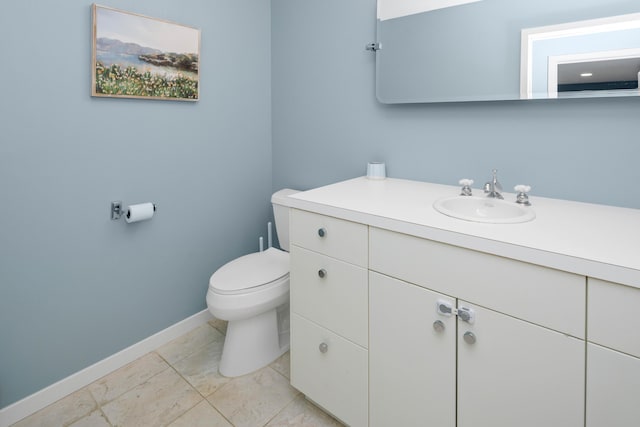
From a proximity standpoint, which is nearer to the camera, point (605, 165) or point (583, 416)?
point (583, 416)

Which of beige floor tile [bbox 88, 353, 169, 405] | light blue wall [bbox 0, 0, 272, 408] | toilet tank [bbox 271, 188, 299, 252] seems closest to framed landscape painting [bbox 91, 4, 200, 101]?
light blue wall [bbox 0, 0, 272, 408]

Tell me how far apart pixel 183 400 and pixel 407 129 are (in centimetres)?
167

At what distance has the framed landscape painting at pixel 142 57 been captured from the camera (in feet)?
5.24

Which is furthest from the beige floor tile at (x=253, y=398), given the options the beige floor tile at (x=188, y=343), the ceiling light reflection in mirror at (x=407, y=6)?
the ceiling light reflection in mirror at (x=407, y=6)

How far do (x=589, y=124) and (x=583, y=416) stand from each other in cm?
98

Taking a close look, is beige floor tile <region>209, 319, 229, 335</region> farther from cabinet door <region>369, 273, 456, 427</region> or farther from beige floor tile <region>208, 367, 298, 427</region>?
cabinet door <region>369, 273, 456, 427</region>

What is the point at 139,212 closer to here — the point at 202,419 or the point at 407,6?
the point at 202,419

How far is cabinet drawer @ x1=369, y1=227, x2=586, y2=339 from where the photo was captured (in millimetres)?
866

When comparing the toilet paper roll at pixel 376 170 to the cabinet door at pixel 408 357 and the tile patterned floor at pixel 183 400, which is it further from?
the tile patterned floor at pixel 183 400

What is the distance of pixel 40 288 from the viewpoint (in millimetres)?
1547

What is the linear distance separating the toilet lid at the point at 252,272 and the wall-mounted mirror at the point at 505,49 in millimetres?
1025

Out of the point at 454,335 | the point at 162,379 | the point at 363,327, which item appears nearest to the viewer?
the point at 454,335

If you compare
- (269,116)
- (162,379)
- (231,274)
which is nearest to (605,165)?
(231,274)

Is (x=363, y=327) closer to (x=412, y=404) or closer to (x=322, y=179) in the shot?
(x=412, y=404)
